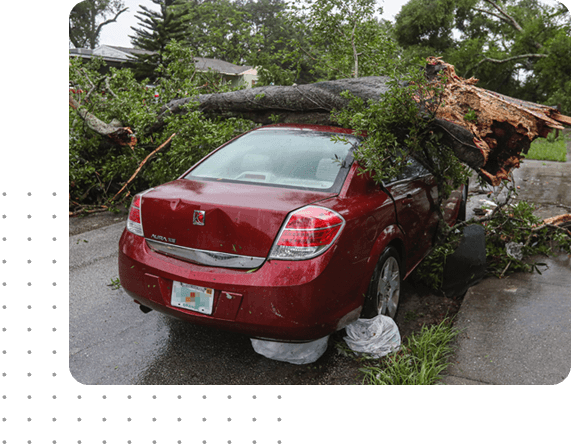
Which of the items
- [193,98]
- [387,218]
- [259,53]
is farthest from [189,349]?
[259,53]

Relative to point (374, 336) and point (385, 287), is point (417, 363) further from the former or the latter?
point (385, 287)

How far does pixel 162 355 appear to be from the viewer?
3.04 meters

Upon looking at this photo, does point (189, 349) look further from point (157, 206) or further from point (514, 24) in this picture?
point (514, 24)

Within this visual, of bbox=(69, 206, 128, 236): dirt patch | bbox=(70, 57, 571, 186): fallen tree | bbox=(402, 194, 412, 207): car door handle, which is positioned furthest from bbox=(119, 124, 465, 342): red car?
bbox=(69, 206, 128, 236): dirt patch

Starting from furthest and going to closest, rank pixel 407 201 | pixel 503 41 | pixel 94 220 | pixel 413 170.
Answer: pixel 503 41 → pixel 94 220 → pixel 413 170 → pixel 407 201

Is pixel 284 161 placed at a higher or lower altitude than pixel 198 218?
higher

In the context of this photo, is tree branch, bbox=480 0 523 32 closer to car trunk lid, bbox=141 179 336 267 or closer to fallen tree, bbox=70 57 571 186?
fallen tree, bbox=70 57 571 186

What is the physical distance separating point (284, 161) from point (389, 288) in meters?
1.22

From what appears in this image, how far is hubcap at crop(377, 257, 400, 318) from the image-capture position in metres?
3.17

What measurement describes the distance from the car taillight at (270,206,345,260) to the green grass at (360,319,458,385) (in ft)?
2.75

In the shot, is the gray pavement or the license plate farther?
the gray pavement

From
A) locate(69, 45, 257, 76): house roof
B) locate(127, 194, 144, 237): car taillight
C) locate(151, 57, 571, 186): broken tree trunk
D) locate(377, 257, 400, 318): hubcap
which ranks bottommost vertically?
locate(377, 257, 400, 318): hubcap

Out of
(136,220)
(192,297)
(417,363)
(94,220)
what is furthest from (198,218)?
(94,220)

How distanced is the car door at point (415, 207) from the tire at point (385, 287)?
0.82ft
